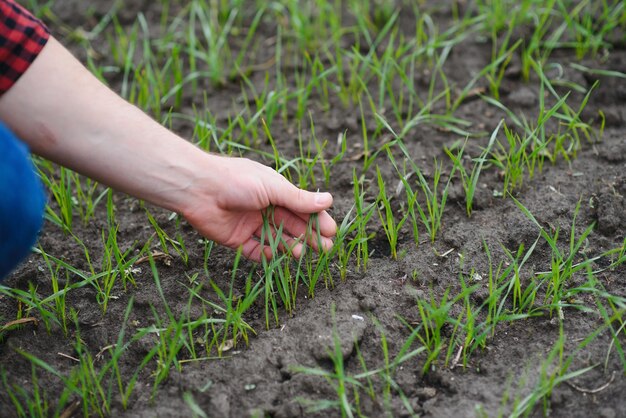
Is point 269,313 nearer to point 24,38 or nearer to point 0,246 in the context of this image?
point 0,246

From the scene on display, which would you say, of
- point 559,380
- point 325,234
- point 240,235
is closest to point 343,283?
point 325,234

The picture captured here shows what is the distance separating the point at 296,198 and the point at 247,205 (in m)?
0.14

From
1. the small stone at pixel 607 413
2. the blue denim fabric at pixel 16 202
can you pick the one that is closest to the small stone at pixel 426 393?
the small stone at pixel 607 413

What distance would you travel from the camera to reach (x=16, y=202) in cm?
161

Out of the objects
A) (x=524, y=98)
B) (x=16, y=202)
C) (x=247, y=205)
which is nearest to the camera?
(x=16, y=202)

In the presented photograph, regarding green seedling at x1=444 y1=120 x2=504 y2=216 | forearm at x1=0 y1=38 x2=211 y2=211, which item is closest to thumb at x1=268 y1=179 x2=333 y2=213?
forearm at x1=0 y1=38 x2=211 y2=211

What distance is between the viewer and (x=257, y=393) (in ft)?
6.34

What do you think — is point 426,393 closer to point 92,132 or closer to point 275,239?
point 275,239

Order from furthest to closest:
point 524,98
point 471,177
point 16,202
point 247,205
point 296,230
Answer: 1. point 524,98
2. point 471,177
3. point 296,230
4. point 247,205
5. point 16,202

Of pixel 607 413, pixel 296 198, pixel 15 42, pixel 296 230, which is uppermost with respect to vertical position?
pixel 15 42

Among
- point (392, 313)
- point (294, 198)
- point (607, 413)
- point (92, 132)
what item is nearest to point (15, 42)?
point (92, 132)

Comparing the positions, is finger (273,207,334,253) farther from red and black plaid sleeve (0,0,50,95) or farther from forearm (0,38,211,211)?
red and black plaid sleeve (0,0,50,95)

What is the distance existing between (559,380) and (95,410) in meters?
1.17

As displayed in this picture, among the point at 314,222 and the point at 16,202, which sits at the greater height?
the point at 16,202
